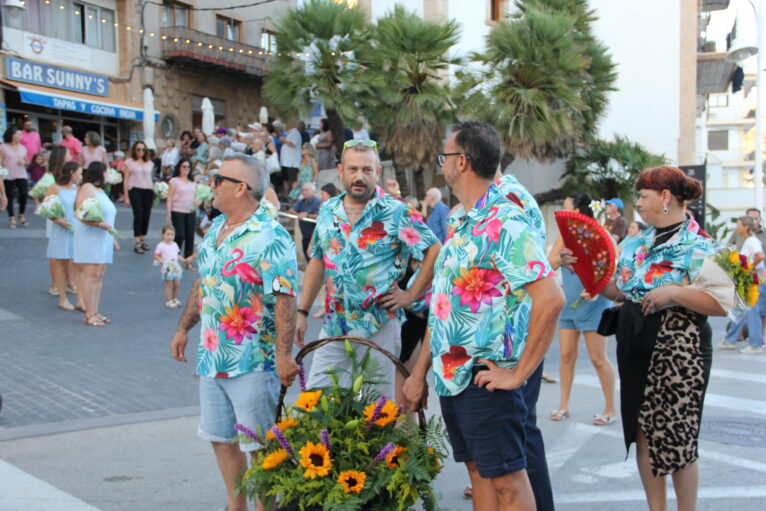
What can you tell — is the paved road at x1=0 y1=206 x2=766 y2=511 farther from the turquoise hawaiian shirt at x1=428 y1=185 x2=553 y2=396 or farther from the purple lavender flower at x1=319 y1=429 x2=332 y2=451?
the turquoise hawaiian shirt at x1=428 y1=185 x2=553 y2=396

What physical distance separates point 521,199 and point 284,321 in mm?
1379

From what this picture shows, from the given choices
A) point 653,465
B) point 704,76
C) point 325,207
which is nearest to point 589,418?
point 653,465

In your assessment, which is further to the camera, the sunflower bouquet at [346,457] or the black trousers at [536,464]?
the black trousers at [536,464]

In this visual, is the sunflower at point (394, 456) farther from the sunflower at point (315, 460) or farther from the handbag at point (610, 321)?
the handbag at point (610, 321)

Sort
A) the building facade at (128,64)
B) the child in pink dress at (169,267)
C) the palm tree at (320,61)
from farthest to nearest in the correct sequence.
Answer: the building facade at (128,64)
the palm tree at (320,61)
the child in pink dress at (169,267)

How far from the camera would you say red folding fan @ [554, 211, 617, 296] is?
13.4ft

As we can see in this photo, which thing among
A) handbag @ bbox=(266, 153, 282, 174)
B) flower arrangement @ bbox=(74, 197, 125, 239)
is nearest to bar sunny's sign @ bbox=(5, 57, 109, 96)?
handbag @ bbox=(266, 153, 282, 174)

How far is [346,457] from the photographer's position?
11.1 ft

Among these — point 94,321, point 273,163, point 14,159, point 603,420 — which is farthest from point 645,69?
point 603,420

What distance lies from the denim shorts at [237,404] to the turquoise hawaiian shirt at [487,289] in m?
1.15

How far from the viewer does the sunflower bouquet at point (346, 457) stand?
3246 millimetres

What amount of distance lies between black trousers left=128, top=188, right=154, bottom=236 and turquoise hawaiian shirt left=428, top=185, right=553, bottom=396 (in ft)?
39.2

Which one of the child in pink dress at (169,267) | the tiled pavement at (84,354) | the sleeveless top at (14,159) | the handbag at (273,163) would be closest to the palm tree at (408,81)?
the handbag at (273,163)

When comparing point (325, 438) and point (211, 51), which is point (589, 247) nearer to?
point (325, 438)
